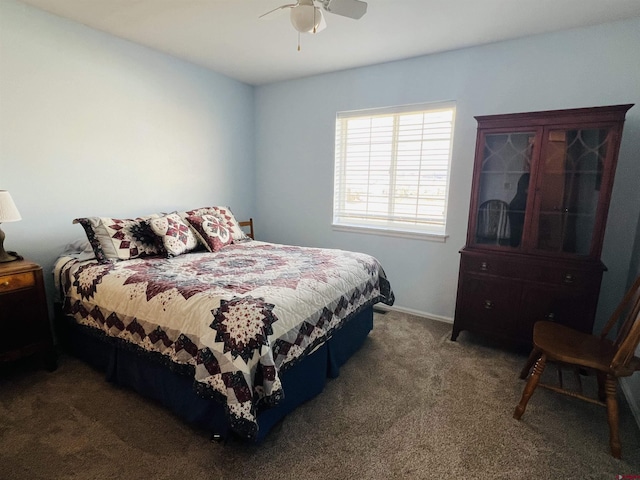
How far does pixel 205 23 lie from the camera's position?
2490mm

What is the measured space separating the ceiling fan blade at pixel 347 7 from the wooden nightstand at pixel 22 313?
242 cm

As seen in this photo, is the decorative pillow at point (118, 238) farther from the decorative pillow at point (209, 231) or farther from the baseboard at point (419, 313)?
the baseboard at point (419, 313)

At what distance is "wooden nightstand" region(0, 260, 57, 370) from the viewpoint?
2006mm

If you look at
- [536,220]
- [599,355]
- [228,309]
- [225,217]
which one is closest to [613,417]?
[599,355]

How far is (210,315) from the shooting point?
1606mm

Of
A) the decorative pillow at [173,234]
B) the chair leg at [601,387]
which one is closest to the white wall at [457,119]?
the chair leg at [601,387]

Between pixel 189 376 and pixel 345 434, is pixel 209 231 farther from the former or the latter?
pixel 345 434

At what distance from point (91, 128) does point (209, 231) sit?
1242 millimetres

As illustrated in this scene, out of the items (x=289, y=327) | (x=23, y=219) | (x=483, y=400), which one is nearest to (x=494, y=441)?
(x=483, y=400)

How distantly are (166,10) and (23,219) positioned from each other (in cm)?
182

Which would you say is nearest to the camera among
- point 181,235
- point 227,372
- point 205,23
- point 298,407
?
point 227,372

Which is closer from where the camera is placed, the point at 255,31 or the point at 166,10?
the point at 166,10

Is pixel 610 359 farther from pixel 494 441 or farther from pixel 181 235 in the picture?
pixel 181 235

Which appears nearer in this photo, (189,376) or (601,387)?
(189,376)
